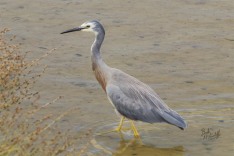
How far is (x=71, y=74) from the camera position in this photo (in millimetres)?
12594

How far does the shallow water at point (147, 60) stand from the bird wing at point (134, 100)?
0.37 meters

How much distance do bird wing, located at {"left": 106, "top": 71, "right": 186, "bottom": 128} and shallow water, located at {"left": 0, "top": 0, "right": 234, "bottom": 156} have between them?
1.22 feet

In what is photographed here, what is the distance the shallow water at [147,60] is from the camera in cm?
986

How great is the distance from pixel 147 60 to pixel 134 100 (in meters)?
3.47

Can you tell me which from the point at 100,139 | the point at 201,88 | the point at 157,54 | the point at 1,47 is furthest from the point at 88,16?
the point at 1,47

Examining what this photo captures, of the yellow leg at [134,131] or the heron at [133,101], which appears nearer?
the heron at [133,101]

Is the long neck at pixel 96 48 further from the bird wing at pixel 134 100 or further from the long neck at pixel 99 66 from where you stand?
the bird wing at pixel 134 100

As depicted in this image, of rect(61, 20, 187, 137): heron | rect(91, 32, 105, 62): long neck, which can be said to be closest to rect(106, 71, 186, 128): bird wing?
rect(61, 20, 187, 137): heron

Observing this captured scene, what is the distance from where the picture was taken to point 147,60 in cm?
1320

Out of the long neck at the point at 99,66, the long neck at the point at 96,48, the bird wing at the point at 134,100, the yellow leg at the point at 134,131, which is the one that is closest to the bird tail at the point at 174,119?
the bird wing at the point at 134,100

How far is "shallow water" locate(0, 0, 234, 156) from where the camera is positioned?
9.86m

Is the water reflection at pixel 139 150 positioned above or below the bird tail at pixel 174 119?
below

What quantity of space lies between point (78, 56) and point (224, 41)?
10.2ft
